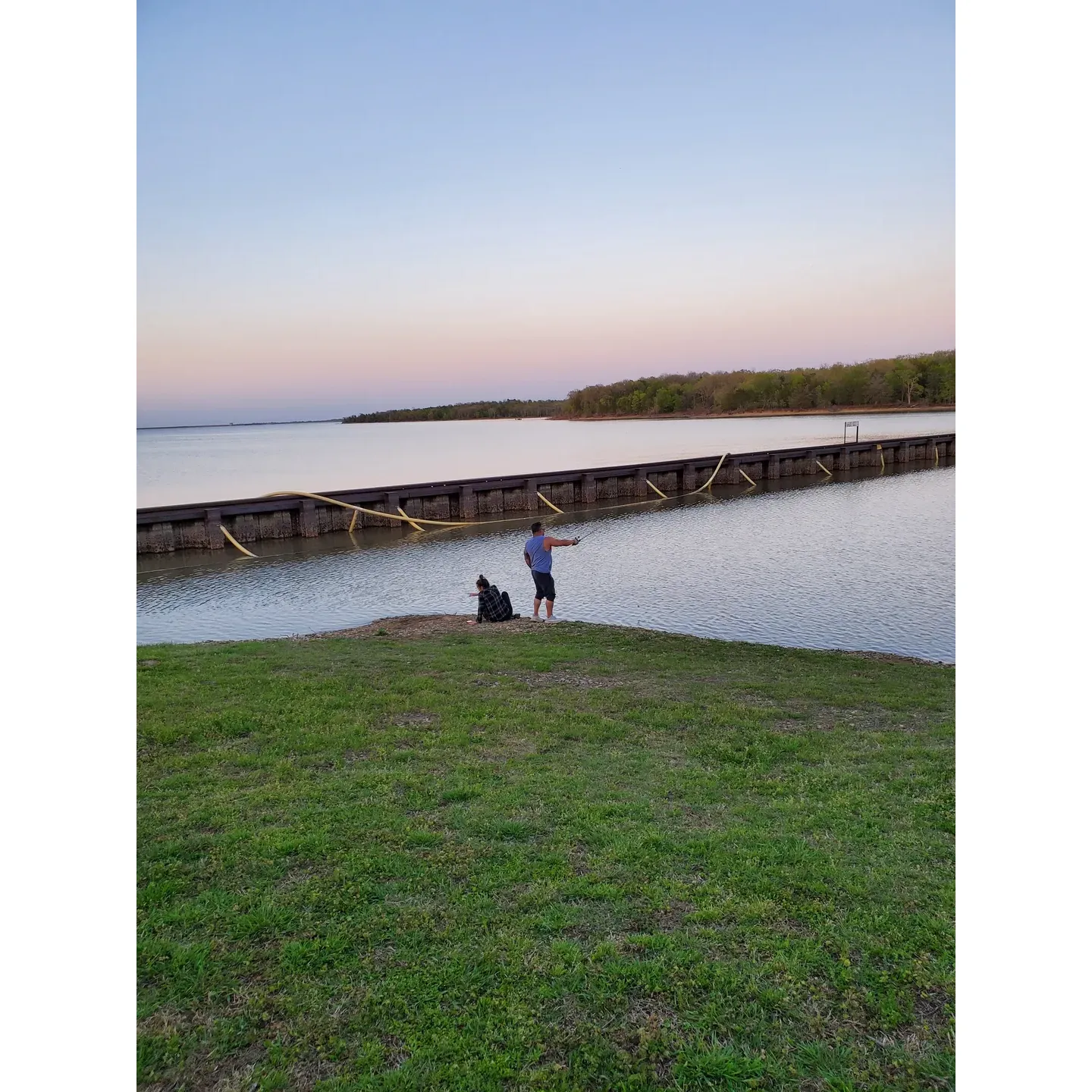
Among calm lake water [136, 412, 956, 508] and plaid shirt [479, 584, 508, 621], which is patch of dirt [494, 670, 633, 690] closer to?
plaid shirt [479, 584, 508, 621]

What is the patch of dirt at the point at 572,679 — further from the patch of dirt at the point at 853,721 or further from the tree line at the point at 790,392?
the tree line at the point at 790,392

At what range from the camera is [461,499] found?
33562 millimetres

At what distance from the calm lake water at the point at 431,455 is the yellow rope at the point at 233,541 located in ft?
13.6

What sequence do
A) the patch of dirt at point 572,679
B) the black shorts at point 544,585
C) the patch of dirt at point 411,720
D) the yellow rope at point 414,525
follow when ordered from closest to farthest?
the patch of dirt at point 411,720 < the patch of dirt at point 572,679 < the black shorts at point 544,585 < the yellow rope at point 414,525

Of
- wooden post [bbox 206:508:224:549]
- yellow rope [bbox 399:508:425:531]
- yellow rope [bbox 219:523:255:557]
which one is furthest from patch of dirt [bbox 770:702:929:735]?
yellow rope [bbox 399:508:425:531]

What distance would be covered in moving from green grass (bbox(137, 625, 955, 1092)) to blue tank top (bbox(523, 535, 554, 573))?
6.15 meters

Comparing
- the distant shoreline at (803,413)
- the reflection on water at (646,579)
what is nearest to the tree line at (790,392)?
the distant shoreline at (803,413)

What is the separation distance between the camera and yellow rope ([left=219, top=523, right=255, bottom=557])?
86.7 ft

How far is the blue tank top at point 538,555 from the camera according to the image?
13680 mm

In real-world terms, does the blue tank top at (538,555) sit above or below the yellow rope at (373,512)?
below

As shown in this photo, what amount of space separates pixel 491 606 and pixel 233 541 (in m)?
16.3
